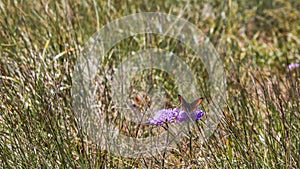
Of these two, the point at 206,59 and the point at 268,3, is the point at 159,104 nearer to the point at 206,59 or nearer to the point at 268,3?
the point at 206,59

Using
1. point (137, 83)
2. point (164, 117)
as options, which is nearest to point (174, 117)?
point (164, 117)

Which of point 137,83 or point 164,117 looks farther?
point 137,83

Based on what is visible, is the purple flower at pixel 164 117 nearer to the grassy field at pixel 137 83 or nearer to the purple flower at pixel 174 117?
the purple flower at pixel 174 117

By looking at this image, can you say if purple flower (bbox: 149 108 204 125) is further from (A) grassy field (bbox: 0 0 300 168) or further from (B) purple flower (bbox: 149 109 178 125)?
(A) grassy field (bbox: 0 0 300 168)

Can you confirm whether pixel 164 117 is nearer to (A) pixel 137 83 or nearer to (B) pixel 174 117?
(B) pixel 174 117

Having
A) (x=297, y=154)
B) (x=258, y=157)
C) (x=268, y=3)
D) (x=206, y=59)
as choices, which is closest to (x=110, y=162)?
(x=258, y=157)

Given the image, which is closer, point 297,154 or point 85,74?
point 297,154
